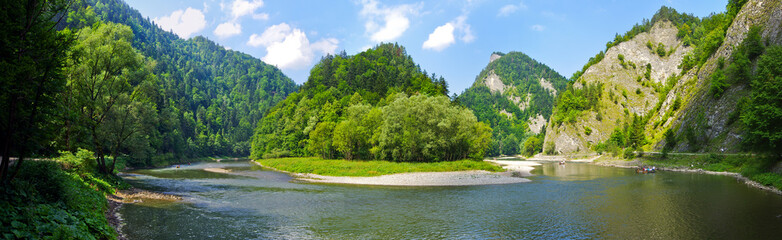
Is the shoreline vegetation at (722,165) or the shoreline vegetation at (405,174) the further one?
the shoreline vegetation at (405,174)

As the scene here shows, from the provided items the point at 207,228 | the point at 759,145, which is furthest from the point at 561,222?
the point at 759,145

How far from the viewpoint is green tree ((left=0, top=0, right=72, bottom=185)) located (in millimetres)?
12513

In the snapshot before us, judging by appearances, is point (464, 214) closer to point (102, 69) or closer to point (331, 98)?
point (102, 69)

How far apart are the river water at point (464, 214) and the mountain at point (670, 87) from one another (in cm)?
2175

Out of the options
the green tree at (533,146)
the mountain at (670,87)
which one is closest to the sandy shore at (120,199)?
the mountain at (670,87)

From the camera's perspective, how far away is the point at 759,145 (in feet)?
139

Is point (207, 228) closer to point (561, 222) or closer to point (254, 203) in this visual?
point (254, 203)

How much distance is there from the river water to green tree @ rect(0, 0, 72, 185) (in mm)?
8593

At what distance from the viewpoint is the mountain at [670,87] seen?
69812 mm

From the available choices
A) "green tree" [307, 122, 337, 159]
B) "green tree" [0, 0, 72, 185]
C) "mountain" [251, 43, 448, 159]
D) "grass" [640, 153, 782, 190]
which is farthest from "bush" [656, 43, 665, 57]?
"green tree" [0, 0, 72, 185]

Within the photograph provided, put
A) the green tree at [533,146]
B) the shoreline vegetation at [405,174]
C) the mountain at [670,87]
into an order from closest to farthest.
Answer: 1. the shoreline vegetation at [405,174]
2. the mountain at [670,87]
3. the green tree at [533,146]

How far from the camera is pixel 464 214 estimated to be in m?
28.9

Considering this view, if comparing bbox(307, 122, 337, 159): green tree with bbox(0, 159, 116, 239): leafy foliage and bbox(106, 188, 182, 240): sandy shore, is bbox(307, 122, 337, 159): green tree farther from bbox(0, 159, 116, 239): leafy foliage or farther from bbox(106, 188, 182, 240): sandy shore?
bbox(0, 159, 116, 239): leafy foliage

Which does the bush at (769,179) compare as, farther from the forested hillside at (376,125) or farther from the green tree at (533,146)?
the green tree at (533,146)
